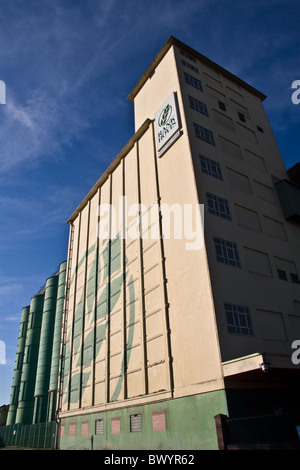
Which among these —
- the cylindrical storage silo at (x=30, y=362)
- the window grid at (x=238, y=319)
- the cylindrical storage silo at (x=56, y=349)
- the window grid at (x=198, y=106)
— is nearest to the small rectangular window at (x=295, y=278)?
the window grid at (x=238, y=319)

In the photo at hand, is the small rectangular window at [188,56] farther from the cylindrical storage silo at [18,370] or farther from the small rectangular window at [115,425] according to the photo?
the cylindrical storage silo at [18,370]

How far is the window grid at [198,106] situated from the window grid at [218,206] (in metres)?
8.80

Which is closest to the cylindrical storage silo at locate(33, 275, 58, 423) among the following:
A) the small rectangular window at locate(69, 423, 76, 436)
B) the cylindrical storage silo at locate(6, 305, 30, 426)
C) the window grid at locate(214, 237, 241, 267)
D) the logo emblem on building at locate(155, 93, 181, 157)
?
the cylindrical storage silo at locate(6, 305, 30, 426)

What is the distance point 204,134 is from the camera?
2478cm

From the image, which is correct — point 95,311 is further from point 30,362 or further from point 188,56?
point 188,56

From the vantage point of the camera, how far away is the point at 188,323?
18.0 metres

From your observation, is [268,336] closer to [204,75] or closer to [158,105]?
[158,105]

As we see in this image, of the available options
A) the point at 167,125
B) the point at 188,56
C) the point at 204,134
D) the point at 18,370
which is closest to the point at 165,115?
the point at 167,125

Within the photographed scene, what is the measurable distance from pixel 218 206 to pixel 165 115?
1025 centimetres

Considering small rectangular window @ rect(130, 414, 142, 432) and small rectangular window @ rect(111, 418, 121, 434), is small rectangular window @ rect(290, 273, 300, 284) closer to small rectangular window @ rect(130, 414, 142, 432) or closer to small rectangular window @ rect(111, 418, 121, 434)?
small rectangular window @ rect(130, 414, 142, 432)

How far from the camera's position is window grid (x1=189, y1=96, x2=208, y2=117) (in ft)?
85.7

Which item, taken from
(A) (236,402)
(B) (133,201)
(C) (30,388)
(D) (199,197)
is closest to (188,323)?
(A) (236,402)

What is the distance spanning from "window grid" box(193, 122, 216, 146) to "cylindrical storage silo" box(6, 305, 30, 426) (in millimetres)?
44404

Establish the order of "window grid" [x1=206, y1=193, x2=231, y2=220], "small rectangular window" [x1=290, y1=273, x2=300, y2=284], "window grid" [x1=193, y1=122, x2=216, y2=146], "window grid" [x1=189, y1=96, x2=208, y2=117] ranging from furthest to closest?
"window grid" [x1=189, y1=96, x2=208, y2=117], "window grid" [x1=193, y1=122, x2=216, y2=146], "small rectangular window" [x1=290, y1=273, x2=300, y2=284], "window grid" [x1=206, y1=193, x2=231, y2=220]
